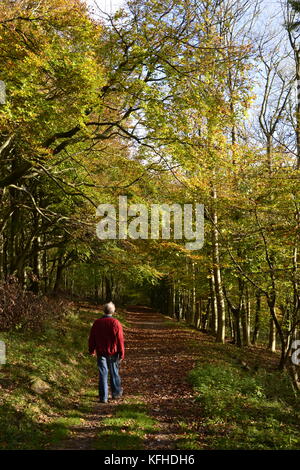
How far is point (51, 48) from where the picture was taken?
773 cm

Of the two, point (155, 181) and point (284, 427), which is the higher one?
point (155, 181)

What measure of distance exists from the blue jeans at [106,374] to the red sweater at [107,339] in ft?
0.54

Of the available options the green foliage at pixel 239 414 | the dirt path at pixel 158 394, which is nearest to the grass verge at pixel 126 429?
the dirt path at pixel 158 394

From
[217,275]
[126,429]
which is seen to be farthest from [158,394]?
[217,275]

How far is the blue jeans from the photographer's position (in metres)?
7.37

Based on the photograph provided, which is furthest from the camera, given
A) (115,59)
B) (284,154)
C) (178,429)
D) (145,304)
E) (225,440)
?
(145,304)

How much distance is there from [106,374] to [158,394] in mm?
1537

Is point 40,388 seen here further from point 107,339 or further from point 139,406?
point 139,406

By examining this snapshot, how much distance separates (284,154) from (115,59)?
664 centimetres

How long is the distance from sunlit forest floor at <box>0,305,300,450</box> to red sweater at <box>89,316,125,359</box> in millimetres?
1071

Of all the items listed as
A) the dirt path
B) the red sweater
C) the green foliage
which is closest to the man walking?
the red sweater

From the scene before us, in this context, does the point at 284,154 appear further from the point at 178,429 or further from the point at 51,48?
the point at 178,429
